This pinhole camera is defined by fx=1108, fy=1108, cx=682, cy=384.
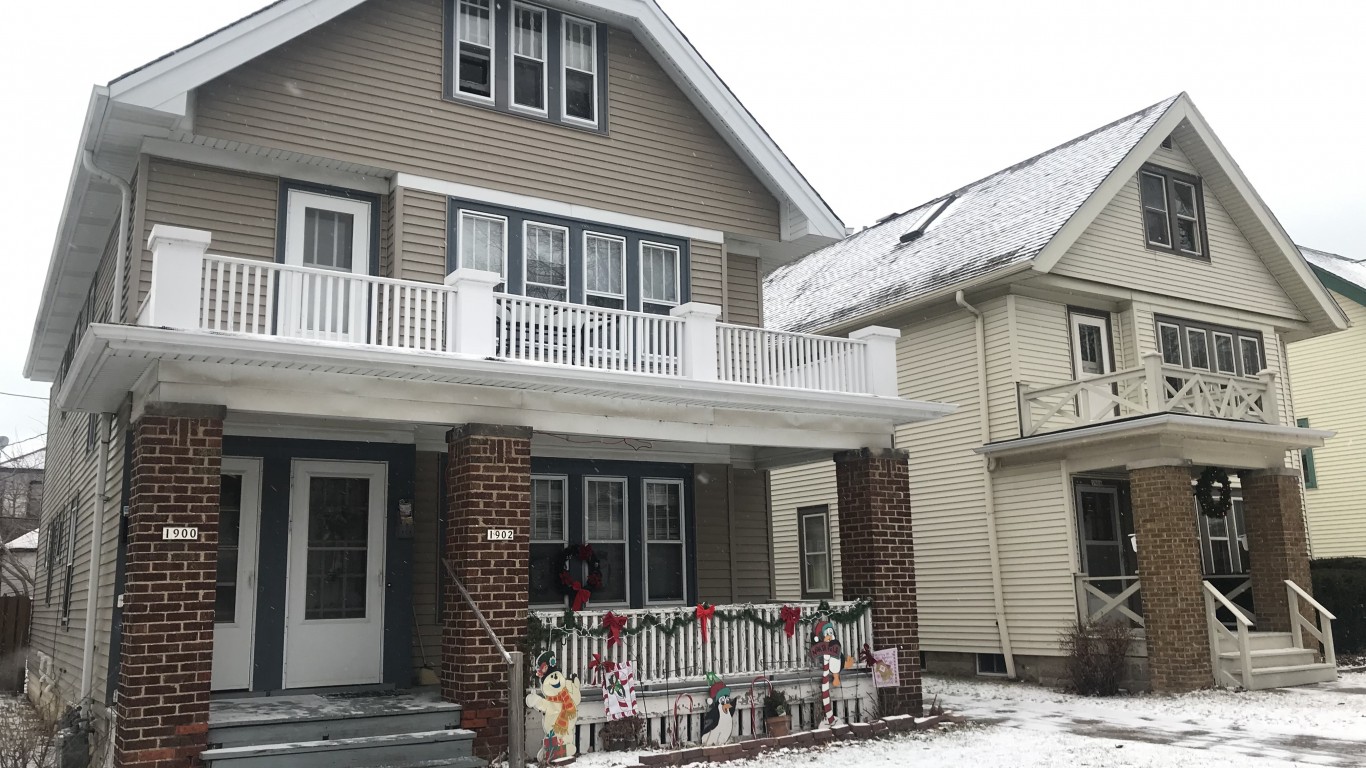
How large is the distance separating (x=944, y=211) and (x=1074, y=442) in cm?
728

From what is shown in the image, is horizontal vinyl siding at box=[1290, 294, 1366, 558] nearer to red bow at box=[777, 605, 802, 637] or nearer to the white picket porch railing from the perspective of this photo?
the white picket porch railing

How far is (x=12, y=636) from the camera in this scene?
23.1 meters

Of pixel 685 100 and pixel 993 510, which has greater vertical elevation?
pixel 685 100

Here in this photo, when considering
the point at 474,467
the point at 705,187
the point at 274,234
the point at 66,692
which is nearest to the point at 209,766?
the point at 474,467

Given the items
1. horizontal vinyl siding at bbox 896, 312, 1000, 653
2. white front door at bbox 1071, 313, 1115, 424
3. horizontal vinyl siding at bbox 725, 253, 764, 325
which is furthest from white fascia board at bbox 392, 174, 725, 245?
white front door at bbox 1071, 313, 1115, 424

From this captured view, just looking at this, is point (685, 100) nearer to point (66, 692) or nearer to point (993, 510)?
point (993, 510)

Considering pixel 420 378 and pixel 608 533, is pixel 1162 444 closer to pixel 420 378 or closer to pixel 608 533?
pixel 608 533

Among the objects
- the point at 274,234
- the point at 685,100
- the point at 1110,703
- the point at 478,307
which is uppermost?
the point at 685,100

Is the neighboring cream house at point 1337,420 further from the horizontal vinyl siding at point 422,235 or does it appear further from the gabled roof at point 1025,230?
the horizontal vinyl siding at point 422,235

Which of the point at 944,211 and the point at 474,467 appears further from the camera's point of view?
the point at 944,211

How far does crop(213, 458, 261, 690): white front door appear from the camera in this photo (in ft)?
37.2

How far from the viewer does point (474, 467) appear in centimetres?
1062

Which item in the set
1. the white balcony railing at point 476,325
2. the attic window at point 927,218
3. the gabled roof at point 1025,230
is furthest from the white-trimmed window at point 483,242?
the attic window at point 927,218

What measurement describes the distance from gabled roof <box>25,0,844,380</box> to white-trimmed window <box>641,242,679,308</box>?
5.87 feet
